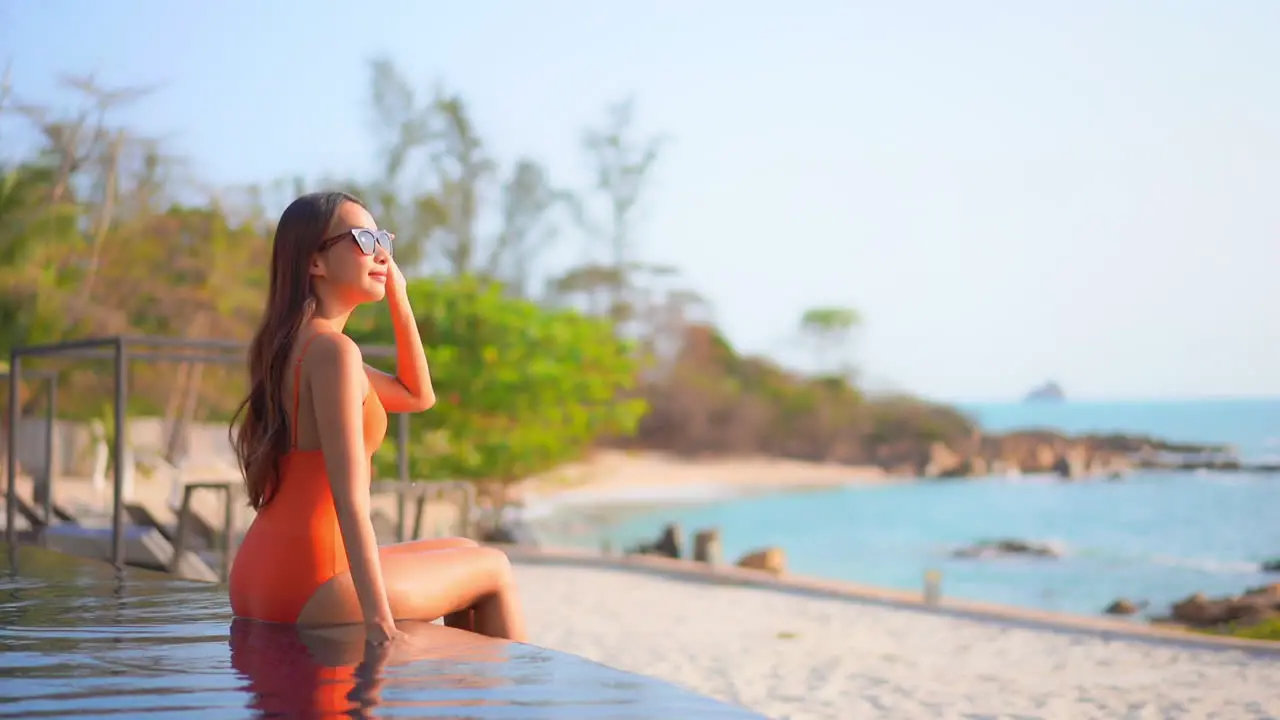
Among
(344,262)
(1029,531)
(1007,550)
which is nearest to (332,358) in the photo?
(344,262)

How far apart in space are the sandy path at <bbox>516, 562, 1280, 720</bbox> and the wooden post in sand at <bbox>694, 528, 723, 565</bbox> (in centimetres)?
211

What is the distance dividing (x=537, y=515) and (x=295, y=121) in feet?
47.6

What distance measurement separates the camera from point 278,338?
8.24 feet

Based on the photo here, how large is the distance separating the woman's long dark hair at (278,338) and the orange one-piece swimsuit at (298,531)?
3 centimetres

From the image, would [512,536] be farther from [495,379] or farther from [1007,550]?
[1007,550]

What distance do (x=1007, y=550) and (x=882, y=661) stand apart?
19917 millimetres

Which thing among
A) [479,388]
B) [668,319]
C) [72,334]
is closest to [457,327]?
[479,388]

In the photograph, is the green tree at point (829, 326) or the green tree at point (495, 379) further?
the green tree at point (829, 326)

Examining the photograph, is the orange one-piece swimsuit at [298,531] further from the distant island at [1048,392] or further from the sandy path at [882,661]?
the distant island at [1048,392]

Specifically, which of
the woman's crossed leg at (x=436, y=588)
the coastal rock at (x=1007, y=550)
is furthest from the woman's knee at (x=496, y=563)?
the coastal rock at (x=1007, y=550)

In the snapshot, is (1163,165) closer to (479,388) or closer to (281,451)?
(479,388)

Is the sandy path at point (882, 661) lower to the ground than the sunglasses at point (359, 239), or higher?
lower

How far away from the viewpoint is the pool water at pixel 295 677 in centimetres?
223

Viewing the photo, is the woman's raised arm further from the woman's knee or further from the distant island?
the distant island
